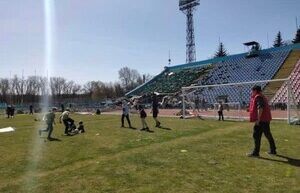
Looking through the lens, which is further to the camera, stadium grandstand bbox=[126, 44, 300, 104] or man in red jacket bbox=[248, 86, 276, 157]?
stadium grandstand bbox=[126, 44, 300, 104]

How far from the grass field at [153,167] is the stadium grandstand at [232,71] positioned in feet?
96.5

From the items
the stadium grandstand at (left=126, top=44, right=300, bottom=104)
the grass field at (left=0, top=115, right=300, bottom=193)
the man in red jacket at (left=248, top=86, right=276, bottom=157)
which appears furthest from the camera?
the stadium grandstand at (left=126, top=44, right=300, bottom=104)

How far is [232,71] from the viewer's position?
6762 centimetres

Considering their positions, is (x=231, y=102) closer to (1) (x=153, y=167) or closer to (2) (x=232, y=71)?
(1) (x=153, y=167)

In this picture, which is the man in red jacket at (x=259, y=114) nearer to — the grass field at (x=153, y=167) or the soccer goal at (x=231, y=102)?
the grass field at (x=153, y=167)

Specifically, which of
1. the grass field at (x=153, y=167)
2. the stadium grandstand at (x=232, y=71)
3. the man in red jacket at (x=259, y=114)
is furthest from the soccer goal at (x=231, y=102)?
the man in red jacket at (x=259, y=114)

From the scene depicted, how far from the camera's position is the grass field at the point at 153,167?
8.52 metres

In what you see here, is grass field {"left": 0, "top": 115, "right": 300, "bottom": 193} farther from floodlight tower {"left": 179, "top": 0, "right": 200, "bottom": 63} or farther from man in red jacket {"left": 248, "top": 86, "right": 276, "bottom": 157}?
floodlight tower {"left": 179, "top": 0, "right": 200, "bottom": 63}

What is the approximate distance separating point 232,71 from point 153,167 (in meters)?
59.3

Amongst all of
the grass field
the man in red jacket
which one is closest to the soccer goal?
the grass field

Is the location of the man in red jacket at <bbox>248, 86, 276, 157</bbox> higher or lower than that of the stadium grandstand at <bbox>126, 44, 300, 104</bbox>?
lower

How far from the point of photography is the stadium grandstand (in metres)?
59.3

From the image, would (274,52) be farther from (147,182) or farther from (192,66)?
(147,182)

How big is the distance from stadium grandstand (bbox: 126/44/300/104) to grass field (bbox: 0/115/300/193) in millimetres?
29407
